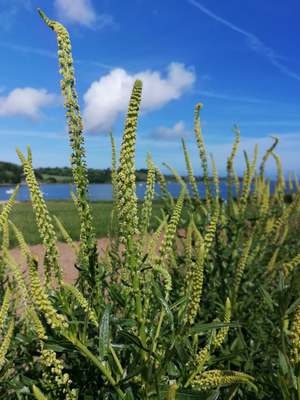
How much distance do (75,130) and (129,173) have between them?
0.98ft

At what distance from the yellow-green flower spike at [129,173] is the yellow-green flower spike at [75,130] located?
208 millimetres

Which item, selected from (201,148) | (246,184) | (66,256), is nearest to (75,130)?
(201,148)

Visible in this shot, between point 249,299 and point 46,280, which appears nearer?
point 46,280

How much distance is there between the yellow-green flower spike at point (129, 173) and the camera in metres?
1.18

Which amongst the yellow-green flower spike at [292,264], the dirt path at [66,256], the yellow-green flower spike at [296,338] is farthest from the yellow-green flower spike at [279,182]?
the dirt path at [66,256]

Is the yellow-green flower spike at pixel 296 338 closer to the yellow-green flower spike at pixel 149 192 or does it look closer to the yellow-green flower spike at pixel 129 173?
the yellow-green flower spike at pixel 129 173

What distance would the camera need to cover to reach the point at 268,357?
103 inches

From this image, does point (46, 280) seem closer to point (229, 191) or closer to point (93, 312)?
point (93, 312)

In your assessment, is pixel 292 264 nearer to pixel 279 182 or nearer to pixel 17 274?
pixel 17 274

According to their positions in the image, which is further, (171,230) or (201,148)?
(201,148)

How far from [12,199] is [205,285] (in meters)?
1.97

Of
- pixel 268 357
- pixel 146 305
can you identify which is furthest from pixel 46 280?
pixel 268 357

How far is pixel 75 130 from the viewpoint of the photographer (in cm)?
144

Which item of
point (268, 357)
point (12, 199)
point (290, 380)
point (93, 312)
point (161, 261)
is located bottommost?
point (268, 357)
